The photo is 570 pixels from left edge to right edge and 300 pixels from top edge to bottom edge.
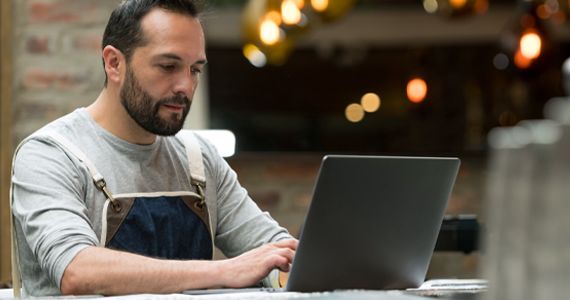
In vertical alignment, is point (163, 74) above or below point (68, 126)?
above

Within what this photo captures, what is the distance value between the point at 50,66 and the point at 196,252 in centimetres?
179

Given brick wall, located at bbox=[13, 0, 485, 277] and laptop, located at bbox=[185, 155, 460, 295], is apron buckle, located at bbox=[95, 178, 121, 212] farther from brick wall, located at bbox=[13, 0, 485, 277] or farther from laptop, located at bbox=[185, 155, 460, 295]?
brick wall, located at bbox=[13, 0, 485, 277]

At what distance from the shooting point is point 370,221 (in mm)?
1749

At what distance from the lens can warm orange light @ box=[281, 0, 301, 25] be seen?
212 inches

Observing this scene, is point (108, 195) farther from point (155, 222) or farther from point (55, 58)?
point (55, 58)

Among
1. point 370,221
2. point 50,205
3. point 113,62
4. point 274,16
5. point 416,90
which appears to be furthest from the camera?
point 416,90

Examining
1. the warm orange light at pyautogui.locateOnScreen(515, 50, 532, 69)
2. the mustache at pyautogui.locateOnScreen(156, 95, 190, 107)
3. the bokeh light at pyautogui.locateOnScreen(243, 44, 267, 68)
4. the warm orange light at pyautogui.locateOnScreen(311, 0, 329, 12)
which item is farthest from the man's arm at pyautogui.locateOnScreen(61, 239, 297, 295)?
the bokeh light at pyautogui.locateOnScreen(243, 44, 267, 68)

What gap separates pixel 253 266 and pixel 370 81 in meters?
5.09

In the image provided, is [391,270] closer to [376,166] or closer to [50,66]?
[376,166]

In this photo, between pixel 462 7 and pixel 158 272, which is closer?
pixel 158 272

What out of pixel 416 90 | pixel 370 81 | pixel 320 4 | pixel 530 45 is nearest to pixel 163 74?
pixel 320 4

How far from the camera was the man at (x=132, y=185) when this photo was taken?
2.00 meters

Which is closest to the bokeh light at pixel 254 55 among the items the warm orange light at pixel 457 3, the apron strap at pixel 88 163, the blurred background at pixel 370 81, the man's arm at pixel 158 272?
the blurred background at pixel 370 81

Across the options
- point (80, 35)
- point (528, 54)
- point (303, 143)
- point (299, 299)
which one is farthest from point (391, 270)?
point (303, 143)
